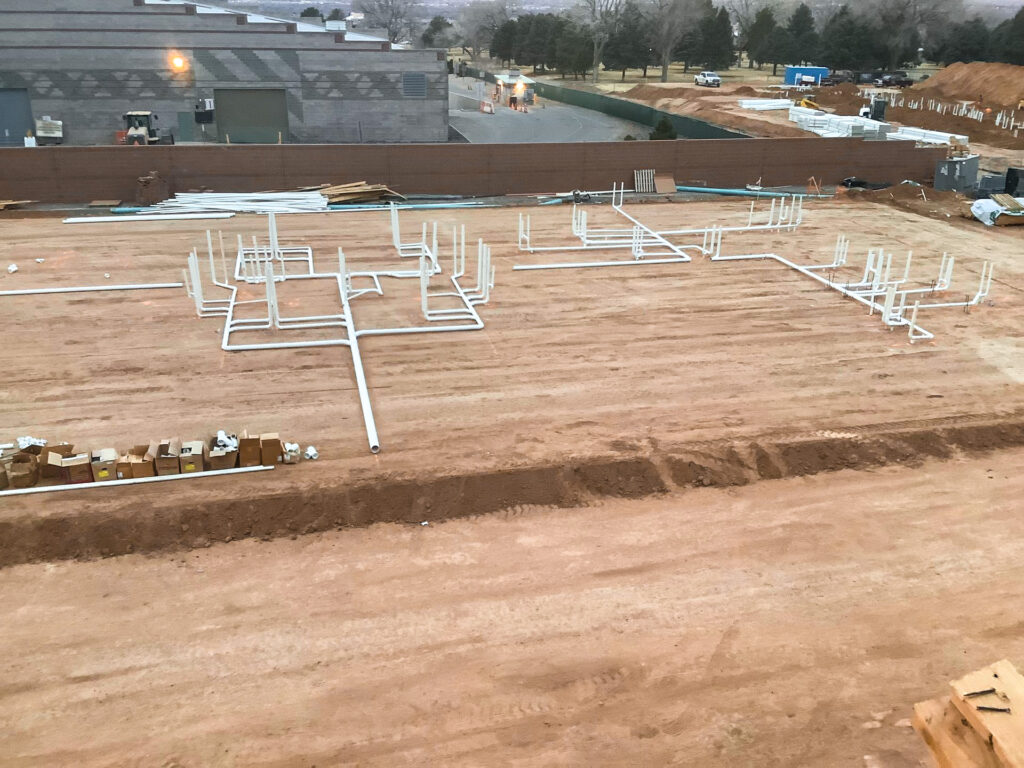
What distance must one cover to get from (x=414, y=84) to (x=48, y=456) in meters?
27.0

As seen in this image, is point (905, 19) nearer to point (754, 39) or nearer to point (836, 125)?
point (754, 39)

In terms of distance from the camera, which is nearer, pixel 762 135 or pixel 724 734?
pixel 724 734

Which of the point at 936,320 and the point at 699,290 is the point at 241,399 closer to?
the point at 699,290

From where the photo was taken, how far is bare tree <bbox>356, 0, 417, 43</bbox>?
105694 mm

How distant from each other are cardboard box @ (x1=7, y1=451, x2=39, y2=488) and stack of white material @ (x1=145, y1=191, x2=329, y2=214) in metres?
12.8

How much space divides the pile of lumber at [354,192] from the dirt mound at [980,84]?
1610 inches

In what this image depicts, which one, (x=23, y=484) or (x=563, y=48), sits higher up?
(x=563, y=48)

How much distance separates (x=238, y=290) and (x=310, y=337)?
288 cm

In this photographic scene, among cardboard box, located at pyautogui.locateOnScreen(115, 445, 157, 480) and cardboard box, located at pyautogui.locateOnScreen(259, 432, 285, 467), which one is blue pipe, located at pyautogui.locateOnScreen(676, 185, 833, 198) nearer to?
cardboard box, located at pyautogui.locateOnScreen(259, 432, 285, 467)

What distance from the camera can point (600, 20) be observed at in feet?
273

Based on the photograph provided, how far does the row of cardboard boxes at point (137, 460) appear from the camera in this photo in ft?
28.5

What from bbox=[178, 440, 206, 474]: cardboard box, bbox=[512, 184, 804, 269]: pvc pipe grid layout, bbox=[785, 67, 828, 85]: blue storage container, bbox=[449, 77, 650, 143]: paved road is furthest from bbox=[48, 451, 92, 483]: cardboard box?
bbox=[785, 67, 828, 85]: blue storage container

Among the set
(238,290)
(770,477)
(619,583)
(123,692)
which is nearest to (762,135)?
(238,290)

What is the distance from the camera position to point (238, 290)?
48.6ft
